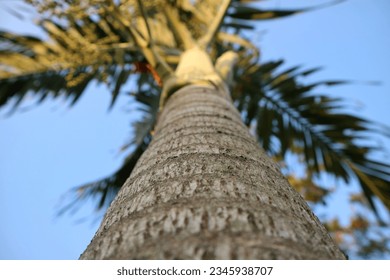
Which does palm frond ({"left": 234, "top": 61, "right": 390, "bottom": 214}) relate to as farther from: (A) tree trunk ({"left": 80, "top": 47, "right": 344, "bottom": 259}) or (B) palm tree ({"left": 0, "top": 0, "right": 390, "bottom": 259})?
(A) tree trunk ({"left": 80, "top": 47, "right": 344, "bottom": 259})

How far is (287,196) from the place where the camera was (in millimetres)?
727

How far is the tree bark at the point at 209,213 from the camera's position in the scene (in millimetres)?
505

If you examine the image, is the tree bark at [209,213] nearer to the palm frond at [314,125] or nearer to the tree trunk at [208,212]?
the tree trunk at [208,212]

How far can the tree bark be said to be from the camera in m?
0.51

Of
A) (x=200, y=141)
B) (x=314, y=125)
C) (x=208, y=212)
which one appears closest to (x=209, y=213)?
(x=208, y=212)

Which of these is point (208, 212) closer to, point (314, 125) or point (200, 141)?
point (200, 141)

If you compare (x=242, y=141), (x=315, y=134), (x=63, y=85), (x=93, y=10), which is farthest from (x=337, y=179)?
(x=63, y=85)

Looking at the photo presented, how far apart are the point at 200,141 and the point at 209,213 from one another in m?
0.41

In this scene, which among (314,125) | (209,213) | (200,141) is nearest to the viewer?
(209,213)

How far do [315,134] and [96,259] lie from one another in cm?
284

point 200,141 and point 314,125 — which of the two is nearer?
point 200,141

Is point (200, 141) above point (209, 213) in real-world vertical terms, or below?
above

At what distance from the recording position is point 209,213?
58 centimetres

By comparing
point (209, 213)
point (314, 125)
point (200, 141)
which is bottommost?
point (209, 213)
